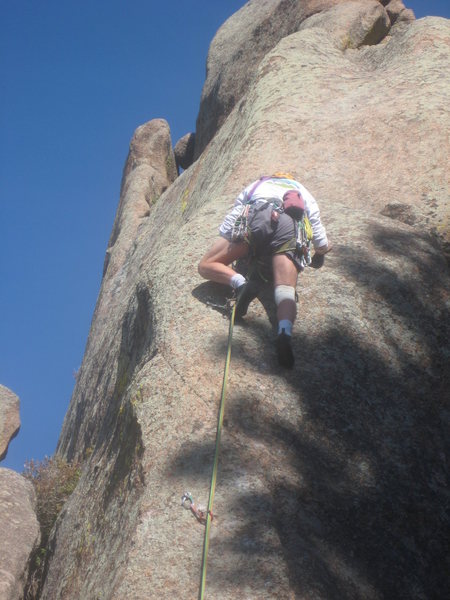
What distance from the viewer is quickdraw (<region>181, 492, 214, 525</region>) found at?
4.27 meters

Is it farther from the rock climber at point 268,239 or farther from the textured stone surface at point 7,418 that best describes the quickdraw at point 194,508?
the textured stone surface at point 7,418

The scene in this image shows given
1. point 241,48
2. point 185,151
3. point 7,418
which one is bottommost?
point 7,418

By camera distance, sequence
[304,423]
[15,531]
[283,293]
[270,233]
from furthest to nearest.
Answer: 1. [15,531]
2. [270,233]
3. [283,293]
4. [304,423]

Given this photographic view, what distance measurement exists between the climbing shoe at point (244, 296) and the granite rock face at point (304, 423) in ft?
0.47

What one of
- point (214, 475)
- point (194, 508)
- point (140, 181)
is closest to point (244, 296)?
point (214, 475)

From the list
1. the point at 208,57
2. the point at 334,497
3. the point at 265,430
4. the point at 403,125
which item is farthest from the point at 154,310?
the point at 208,57

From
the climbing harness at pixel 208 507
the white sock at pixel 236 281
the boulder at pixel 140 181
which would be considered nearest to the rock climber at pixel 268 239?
the white sock at pixel 236 281

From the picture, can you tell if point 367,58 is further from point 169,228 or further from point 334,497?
point 334,497

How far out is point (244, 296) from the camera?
6.00 metres

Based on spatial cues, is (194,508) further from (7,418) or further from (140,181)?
(140,181)

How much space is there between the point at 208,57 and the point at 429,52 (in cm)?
899

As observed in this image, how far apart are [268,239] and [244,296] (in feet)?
2.28

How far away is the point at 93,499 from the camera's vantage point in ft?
19.3

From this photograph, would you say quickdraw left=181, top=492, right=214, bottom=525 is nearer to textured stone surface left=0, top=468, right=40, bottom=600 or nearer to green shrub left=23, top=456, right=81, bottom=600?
textured stone surface left=0, top=468, right=40, bottom=600
